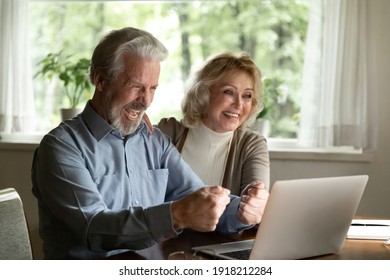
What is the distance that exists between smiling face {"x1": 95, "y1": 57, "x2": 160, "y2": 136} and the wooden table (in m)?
0.35

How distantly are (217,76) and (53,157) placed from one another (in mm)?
983

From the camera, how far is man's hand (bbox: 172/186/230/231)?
1372mm

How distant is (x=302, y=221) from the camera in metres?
1.42

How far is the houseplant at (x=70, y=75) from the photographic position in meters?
3.31

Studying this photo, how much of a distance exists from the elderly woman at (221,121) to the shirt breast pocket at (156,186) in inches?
18.9

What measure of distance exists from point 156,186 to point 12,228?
575 millimetres

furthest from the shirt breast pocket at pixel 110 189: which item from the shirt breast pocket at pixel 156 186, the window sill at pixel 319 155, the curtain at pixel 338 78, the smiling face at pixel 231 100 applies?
the curtain at pixel 338 78

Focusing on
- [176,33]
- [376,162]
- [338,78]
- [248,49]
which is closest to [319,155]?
[376,162]

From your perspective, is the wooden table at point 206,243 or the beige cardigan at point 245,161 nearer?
the wooden table at point 206,243

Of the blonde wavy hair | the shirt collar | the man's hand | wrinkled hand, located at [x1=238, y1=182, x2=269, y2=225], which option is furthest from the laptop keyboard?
the blonde wavy hair

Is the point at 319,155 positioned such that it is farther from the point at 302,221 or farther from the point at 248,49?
the point at 302,221

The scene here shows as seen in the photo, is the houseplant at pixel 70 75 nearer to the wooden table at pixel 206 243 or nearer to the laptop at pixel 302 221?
the wooden table at pixel 206 243

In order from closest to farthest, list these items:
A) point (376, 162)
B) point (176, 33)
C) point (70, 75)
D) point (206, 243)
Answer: point (206, 243), point (376, 162), point (70, 75), point (176, 33)

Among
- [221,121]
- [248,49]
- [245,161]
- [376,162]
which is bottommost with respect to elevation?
[376,162]
